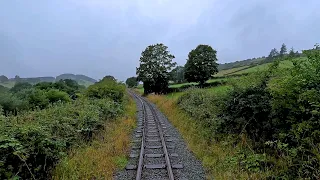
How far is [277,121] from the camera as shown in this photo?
248 inches

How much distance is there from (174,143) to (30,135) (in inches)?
247

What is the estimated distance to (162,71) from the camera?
54438mm

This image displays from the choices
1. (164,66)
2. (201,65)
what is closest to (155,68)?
(164,66)

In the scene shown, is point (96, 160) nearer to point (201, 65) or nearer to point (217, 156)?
point (217, 156)

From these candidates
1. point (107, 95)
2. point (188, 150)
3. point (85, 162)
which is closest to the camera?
point (85, 162)

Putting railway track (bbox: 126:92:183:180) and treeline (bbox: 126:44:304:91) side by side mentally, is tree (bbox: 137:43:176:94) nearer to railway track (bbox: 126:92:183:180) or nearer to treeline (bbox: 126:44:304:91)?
treeline (bbox: 126:44:304:91)

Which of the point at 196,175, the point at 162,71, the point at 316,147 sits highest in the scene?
the point at 162,71

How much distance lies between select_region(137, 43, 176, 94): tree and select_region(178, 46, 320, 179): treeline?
44.8 m

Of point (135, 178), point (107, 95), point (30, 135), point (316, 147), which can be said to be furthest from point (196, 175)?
point (107, 95)

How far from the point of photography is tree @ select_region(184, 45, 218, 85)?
171 ft

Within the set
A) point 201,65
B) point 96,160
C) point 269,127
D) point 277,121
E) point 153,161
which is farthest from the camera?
point 201,65

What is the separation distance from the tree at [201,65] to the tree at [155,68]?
5103mm

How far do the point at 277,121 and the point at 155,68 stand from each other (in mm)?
48679

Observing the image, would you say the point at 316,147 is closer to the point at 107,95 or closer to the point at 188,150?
the point at 188,150
